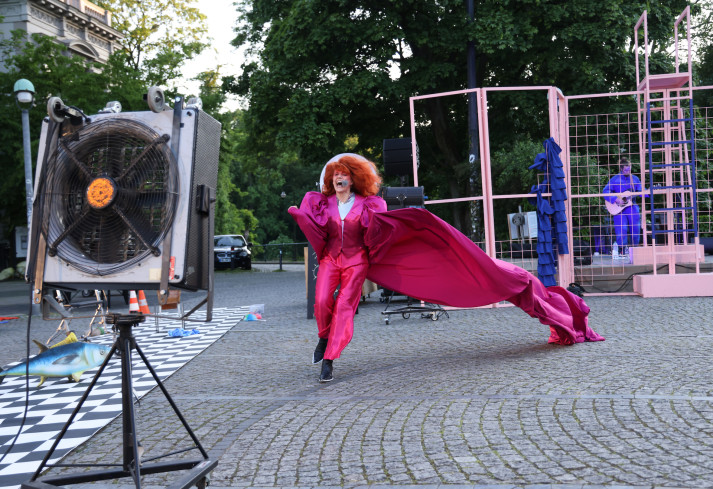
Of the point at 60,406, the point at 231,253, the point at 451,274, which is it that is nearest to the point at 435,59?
the point at 451,274

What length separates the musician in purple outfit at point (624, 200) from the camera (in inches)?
A: 513

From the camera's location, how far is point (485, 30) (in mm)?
18688

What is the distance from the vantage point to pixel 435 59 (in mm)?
21312

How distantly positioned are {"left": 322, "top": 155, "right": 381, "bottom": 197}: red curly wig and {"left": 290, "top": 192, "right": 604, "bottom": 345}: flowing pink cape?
0.46m

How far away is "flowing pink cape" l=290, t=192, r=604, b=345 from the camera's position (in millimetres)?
7352

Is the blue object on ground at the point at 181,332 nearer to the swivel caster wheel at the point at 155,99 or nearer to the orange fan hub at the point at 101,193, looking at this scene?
the orange fan hub at the point at 101,193

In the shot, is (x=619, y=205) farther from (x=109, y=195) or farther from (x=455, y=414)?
(x=109, y=195)

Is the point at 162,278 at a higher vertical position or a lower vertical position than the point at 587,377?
higher

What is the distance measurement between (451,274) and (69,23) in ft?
124

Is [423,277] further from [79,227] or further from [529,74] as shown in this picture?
[529,74]

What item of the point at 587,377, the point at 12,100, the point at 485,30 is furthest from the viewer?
the point at 12,100

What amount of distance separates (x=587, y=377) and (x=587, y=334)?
2085 millimetres

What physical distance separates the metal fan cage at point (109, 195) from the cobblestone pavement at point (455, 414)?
1327mm

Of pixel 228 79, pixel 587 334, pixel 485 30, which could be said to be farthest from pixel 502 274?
pixel 228 79
